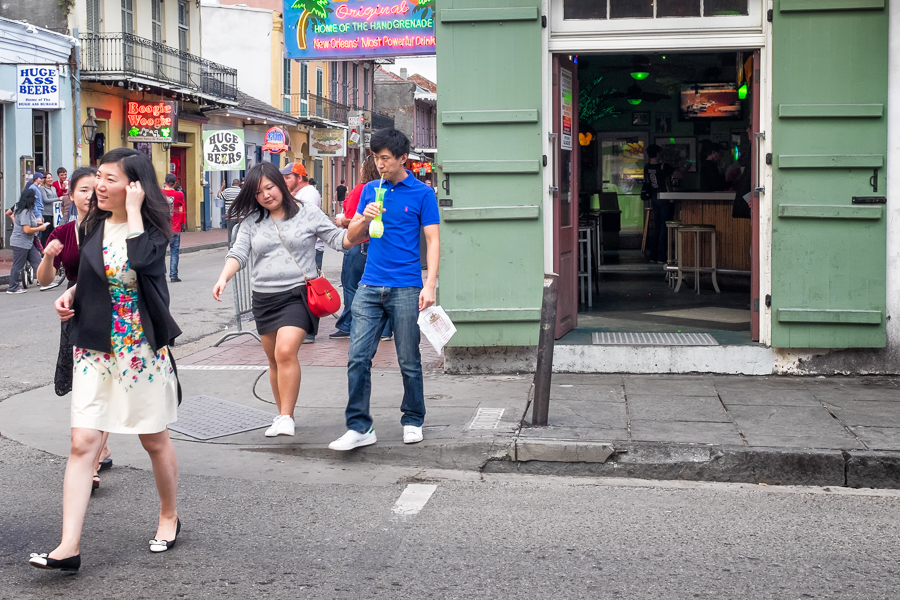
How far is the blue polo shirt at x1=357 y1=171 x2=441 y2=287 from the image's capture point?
5977mm

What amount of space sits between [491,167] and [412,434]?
2.51 meters

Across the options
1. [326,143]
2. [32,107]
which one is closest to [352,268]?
[32,107]

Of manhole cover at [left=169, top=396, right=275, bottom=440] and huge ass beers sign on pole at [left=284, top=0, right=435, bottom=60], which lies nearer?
manhole cover at [left=169, top=396, right=275, bottom=440]

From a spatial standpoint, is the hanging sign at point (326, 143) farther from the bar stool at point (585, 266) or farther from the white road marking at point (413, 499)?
the white road marking at point (413, 499)

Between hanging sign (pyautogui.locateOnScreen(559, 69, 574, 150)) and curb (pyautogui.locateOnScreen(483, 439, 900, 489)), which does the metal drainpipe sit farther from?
curb (pyautogui.locateOnScreen(483, 439, 900, 489))

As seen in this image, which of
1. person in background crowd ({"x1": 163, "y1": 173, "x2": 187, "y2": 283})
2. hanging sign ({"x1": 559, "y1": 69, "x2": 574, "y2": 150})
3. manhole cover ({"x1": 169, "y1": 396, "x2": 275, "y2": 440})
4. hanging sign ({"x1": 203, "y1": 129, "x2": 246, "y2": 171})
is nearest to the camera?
manhole cover ({"x1": 169, "y1": 396, "x2": 275, "y2": 440})

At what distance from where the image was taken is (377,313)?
19.8ft

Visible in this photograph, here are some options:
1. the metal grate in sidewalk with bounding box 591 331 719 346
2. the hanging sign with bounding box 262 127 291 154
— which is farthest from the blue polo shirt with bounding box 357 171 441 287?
the hanging sign with bounding box 262 127 291 154

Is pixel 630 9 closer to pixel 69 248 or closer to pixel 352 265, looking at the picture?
pixel 352 265

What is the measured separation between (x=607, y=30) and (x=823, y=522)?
14.2 feet

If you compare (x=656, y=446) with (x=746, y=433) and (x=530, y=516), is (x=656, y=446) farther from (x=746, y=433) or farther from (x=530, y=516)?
(x=530, y=516)

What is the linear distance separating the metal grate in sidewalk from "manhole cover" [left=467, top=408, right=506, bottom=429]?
62.9 inches

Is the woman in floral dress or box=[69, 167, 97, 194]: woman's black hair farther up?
box=[69, 167, 97, 194]: woman's black hair

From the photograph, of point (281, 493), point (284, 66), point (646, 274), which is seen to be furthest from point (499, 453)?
point (284, 66)
